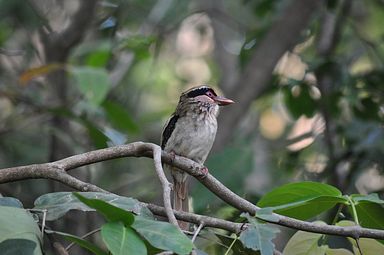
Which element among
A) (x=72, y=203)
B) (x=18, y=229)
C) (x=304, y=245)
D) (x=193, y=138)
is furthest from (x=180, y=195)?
(x=18, y=229)

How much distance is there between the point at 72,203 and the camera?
7.11ft

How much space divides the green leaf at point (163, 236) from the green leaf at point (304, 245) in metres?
0.69

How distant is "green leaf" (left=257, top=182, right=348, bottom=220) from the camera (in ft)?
7.80

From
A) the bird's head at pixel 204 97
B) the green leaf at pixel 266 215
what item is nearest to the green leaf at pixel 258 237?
the green leaf at pixel 266 215

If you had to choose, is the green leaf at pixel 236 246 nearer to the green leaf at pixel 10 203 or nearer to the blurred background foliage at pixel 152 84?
the green leaf at pixel 10 203

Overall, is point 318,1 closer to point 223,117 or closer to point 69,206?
point 223,117

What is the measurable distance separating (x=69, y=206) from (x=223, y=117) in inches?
130

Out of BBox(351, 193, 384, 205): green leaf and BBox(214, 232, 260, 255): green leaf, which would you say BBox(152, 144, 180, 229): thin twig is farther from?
BBox(351, 193, 384, 205): green leaf

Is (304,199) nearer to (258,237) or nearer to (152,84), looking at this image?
(258,237)

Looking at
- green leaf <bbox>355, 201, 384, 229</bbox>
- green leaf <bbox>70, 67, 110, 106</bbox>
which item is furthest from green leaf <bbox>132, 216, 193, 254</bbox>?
green leaf <bbox>70, 67, 110, 106</bbox>

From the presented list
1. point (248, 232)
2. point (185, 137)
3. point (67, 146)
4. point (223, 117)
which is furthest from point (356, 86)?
point (248, 232)

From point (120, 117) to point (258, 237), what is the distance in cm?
283

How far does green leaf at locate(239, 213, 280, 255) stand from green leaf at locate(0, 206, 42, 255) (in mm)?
539

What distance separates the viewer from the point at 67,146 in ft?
18.2
